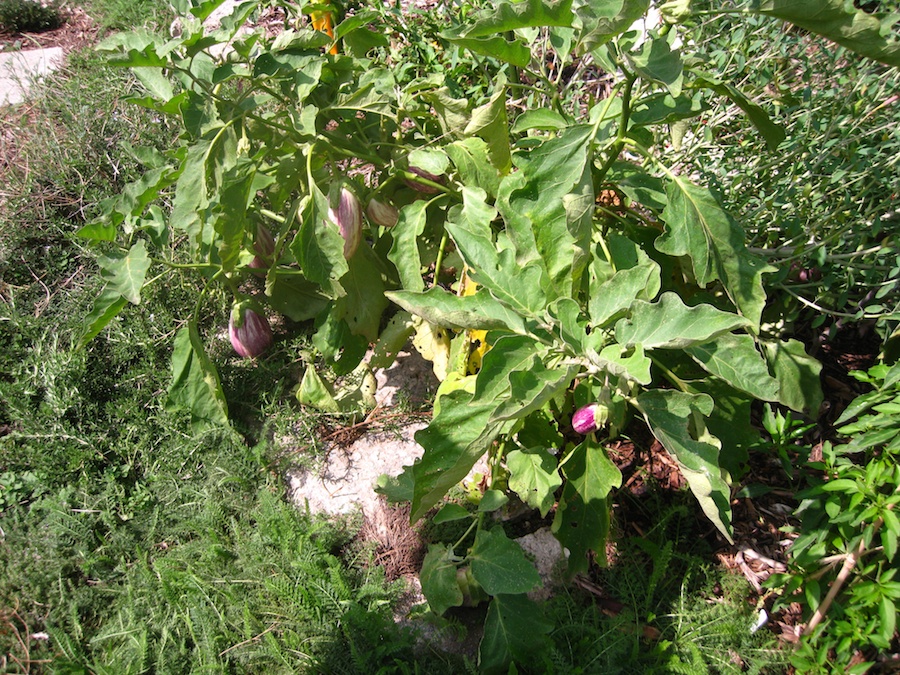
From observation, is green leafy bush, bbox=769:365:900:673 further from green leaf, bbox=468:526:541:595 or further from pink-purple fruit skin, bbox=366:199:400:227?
pink-purple fruit skin, bbox=366:199:400:227

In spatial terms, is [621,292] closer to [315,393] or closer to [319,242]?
[319,242]

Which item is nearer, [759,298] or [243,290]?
[759,298]

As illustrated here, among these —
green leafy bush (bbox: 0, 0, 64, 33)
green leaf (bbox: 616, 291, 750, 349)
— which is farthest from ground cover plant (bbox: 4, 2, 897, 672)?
green leafy bush (bbox: 0, 0, 64, 33)

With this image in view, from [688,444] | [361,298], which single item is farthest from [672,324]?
[361,298]

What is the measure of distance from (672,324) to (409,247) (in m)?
0.83

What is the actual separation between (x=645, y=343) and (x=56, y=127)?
324 centimetres

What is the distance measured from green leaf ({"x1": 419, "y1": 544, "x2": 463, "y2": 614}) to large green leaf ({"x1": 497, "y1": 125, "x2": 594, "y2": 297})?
2.44ft

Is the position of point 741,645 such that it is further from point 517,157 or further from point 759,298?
point 517,157

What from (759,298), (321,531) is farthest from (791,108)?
(321,531)

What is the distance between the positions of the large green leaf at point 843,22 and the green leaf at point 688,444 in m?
0.77

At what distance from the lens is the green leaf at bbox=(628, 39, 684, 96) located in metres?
1.37

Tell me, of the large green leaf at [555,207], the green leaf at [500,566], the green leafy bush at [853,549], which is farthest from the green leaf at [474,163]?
the green leafy bush at [853,549]

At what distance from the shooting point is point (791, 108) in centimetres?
197

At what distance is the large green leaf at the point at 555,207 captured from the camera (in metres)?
1.58
